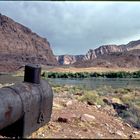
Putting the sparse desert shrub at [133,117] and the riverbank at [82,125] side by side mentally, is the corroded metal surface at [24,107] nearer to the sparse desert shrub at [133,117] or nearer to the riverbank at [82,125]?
the riverbank at [82,125]

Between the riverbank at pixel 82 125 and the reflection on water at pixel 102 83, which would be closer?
the riverbank at pixel 82 125

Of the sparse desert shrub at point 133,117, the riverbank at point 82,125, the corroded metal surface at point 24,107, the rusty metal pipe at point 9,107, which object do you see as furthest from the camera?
the sparse desert shrub at point 133,117

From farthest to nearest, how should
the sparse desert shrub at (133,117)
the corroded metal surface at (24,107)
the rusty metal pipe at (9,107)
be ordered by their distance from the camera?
the sparse desert shrub at (133,117), the corroded metal surface at (24,107), the rusty metal pipe at (9,107)

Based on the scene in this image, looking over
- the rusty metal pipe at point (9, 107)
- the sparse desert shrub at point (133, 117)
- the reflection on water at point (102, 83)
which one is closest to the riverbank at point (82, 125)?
the sparse desert shrub at point (133, 117)

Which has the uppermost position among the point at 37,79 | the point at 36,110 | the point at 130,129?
the point at 37,79

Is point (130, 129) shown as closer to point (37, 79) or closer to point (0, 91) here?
point (37, 79)

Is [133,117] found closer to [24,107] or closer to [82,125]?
[82,125]

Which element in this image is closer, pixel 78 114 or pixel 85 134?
pixel 85 134

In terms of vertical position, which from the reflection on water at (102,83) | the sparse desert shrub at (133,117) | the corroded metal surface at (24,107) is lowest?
the reflection on water at (102,83)

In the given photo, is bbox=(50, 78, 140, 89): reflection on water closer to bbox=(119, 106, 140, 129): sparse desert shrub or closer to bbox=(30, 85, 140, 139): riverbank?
bbox=(119, 106, 140, 129): sparse desert shrub

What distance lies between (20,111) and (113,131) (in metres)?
4.08

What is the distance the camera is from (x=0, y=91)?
8711mm

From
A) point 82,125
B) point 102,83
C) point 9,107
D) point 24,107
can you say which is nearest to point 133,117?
point 82,125

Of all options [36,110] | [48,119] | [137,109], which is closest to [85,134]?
[48,119]
